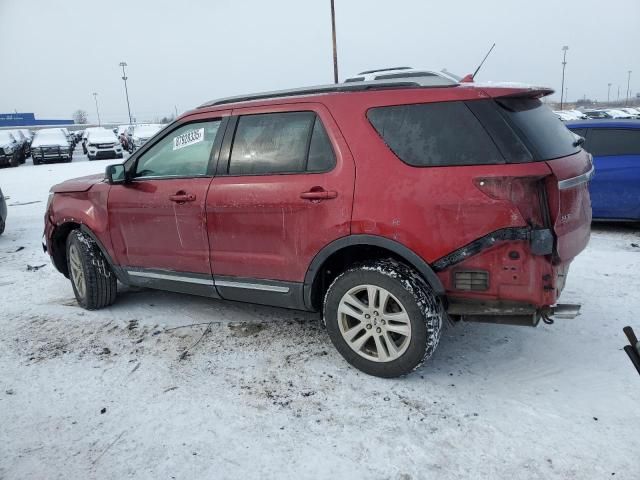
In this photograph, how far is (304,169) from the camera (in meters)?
3.32

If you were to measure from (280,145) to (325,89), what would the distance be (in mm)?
502

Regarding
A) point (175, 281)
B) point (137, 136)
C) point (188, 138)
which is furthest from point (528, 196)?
point (137, 136)

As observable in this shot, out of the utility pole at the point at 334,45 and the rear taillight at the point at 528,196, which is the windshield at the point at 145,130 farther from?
the rear taillight at the point at 528,196

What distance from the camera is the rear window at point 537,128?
2.79 m

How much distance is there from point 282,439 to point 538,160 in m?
2.05

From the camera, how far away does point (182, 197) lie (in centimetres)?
378

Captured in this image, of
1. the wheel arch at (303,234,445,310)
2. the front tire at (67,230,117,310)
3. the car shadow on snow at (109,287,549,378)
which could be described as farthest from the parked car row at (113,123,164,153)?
the wheel arch at (303,234,445,310)

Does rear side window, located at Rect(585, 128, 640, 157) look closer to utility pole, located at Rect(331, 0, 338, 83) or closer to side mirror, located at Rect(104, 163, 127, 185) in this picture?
side mirror, located at Rect(104, 163, 127, 185)

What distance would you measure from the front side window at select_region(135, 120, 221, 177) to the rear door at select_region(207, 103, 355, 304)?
0.65ft

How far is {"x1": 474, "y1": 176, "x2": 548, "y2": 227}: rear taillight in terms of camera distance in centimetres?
267

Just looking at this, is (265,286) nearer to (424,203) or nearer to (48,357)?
(424,203)

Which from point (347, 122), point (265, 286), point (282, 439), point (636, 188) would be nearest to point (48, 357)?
point (265, 286)

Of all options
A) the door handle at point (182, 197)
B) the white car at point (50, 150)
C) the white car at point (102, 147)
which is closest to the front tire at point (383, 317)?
the door handle at point (182, 197)

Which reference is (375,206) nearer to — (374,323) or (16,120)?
(374,323)
